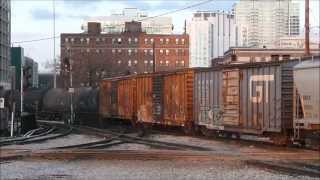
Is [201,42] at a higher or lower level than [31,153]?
higher

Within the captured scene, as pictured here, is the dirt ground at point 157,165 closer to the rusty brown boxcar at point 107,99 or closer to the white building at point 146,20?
the rusty brown boxcar at point 107,99

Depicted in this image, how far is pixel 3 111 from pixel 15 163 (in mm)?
15949

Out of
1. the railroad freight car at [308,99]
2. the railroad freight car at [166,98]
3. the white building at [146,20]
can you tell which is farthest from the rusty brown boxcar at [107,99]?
the railroad freight car at [308,99]

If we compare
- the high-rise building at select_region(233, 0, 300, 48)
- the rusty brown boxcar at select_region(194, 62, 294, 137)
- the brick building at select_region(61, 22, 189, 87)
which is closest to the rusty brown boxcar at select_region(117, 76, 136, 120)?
the rusty brown boxcar at select_region(194, 62, 294, 137)

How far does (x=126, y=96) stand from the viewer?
42156mm

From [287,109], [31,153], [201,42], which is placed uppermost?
[201,42]

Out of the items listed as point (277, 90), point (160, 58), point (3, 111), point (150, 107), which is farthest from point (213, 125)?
point (160, 58)

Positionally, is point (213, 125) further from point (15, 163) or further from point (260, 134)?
point (15, 163)

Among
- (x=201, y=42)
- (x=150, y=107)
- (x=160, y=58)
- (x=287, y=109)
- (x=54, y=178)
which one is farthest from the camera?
(x=160, y=58)

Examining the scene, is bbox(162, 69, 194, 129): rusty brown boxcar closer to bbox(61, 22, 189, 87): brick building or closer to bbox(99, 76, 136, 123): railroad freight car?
bbox(99, 76, 136, 123): railroad freight car

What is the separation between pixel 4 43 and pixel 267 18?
23.9 meters

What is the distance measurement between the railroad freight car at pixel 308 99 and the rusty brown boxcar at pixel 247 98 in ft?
3.51

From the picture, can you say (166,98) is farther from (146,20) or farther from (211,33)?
(211,33)

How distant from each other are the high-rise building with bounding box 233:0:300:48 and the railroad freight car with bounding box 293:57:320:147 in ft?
104
